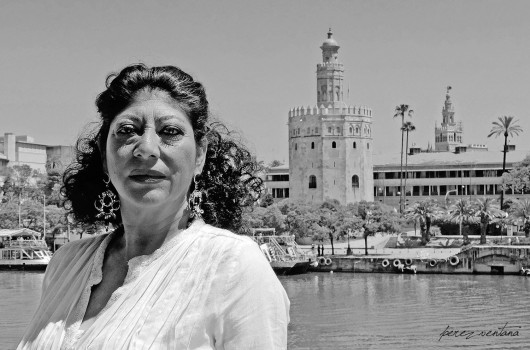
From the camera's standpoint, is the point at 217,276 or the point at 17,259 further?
the point at 17,259

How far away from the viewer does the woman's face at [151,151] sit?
8.85ft

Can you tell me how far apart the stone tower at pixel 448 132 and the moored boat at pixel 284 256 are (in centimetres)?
10300

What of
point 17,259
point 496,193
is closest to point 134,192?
point 17,259

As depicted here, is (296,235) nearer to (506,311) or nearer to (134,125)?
(506,311)

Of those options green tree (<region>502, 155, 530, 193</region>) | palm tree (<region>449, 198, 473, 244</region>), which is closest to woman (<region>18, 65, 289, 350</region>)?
palm tree (<region>449, 198, 473, 244</region>)

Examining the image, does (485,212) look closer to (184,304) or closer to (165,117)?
(165,117)

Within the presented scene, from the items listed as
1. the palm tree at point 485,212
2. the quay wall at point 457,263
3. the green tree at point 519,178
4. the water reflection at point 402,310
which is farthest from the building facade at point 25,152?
the water reflection at point 402,310

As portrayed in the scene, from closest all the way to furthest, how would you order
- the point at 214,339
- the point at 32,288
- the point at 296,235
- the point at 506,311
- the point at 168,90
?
the point at 214,339 < the point at 168,90 < the point at 506,311 < the point at 32,288 < the point at 296,235

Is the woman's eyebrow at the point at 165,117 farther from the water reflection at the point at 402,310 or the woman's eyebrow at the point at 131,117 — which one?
the water reflection at the point at 402,310

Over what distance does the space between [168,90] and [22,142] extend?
120185mm

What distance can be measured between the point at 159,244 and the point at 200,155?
289mm

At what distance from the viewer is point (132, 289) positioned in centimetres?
269

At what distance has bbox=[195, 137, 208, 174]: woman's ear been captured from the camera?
2.92 metres

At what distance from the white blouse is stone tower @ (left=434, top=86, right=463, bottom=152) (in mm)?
152077
